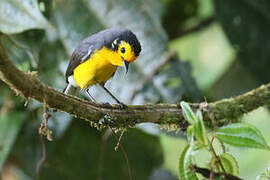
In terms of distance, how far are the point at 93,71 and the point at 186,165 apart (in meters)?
1.37

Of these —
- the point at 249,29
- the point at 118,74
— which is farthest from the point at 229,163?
the point at 249,29

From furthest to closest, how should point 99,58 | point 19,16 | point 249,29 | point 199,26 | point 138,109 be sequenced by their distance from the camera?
point 199,26 → point 249,29 → point 99,58 → point 19,16 → point 138,109

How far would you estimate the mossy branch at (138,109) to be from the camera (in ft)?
5.12

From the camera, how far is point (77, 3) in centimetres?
310

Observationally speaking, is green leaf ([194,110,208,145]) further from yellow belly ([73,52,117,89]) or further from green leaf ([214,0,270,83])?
green leaf ([214,0,270,83])

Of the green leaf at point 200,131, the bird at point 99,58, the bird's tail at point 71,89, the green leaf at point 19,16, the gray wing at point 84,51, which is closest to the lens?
the green leaf at point 200,131

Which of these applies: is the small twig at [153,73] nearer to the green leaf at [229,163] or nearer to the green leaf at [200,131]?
the green leaf at [229,163]

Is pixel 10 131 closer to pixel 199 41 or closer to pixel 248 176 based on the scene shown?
pixel 248 176

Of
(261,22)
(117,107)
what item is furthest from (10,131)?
(261,22)

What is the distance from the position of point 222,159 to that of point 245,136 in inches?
8.8

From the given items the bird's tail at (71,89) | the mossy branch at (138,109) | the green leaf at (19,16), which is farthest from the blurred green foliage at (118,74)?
the mossy branch at (138,109)

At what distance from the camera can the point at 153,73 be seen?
2857mm

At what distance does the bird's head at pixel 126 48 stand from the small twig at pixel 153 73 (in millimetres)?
308

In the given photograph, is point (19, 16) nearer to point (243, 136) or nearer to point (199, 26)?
point (243, 136)
